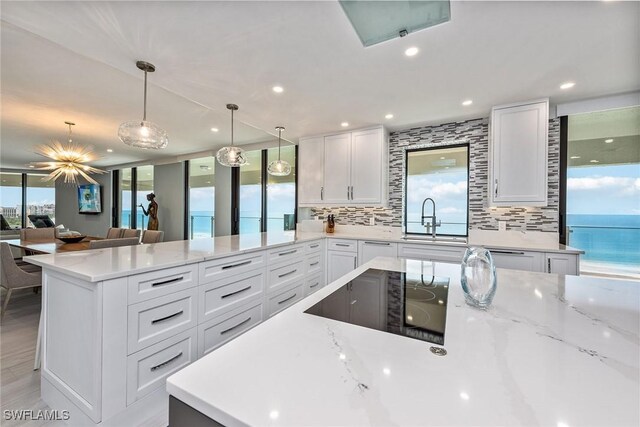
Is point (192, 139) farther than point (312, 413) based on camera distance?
Yes

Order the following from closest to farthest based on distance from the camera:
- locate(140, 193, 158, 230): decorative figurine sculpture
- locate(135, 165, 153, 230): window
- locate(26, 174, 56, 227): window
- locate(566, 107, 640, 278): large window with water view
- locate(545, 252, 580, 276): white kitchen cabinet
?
locate(545, 252, 580, 276): white kitchen cabinet → locate(566, 107, 640, 278): large window with water view → locate(140, 193, 158, 230): decorative figurine sculpture → locate(135, 165, 153, 230): window → locate(26, 174, 56, 227): window

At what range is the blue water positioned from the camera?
2.62 metres

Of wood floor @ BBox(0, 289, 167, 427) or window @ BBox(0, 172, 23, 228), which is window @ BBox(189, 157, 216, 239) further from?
window @ BBox(0, 172, 23, 228)

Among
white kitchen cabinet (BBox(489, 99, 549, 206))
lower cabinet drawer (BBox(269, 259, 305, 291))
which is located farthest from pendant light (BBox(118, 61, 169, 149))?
white kitchen cabinet (BBox(489, 99, 549, 206))

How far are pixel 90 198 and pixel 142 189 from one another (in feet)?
6.70

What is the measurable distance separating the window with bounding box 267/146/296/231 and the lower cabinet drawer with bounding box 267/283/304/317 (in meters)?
1.86

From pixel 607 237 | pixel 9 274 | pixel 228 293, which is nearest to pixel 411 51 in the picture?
pixel 228 293

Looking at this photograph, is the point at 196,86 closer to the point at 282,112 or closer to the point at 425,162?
the point at 282,112

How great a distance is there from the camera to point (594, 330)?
798 millimetres

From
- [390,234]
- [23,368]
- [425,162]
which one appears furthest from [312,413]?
[425,162]

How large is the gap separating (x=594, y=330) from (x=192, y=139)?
5171 mm

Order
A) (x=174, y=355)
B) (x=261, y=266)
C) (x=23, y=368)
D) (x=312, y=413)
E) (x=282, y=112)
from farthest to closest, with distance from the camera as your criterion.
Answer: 1. (x=282, y=112)
2. (x=261, y=266)
3. (x=23, y=368)
4. (x=174, y=355)
5. (x=312, y=413)

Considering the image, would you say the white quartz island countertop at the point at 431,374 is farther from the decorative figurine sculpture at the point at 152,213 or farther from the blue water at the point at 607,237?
the decorative figurine sculpture at the point at 152,213

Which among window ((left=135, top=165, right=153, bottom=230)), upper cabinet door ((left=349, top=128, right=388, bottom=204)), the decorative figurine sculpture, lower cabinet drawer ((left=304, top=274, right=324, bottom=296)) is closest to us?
lower cabinet drawer ((left=304, top=274, right=324, bottom=296))
